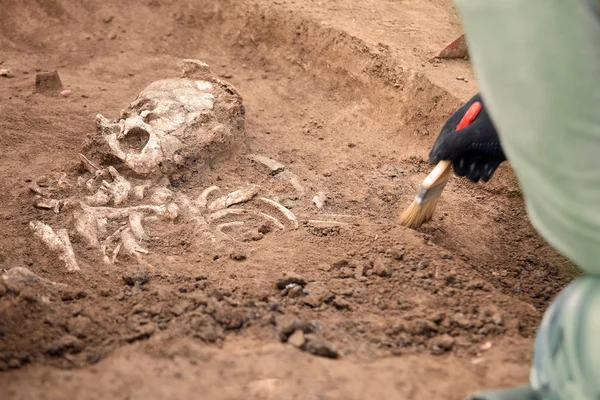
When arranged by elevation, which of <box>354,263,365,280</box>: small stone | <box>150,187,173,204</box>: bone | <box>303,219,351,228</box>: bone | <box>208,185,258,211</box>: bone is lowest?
<box>208,185,258,211</box>: bone

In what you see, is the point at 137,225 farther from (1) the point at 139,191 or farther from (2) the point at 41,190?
(2) the point at 41,190

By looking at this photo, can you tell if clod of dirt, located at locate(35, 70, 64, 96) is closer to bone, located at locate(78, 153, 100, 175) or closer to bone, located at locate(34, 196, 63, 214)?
bone, located at locate(78, 153, 100, 175)

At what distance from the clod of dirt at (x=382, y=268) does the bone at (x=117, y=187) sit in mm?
1585

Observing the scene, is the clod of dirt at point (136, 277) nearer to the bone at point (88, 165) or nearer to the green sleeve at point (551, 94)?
the bone at point (88, 165)

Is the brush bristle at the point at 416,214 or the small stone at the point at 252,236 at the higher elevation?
the brush bristle at the point at 416,214

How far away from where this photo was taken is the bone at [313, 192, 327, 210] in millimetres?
4038

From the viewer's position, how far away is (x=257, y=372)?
7.59 feet

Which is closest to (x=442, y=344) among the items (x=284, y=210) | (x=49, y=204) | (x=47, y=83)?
(x=284, y=210)

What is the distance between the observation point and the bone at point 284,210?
3774 millimetres

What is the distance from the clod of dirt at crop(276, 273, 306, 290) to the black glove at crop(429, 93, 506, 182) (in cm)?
94

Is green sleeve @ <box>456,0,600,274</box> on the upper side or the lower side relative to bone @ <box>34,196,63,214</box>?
upper

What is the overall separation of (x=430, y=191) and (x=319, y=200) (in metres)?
0.85

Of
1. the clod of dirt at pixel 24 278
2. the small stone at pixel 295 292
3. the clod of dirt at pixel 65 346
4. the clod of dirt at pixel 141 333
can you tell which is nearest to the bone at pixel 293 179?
the small stone at pixel 295 292

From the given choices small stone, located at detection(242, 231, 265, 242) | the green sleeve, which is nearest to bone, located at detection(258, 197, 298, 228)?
small stone, located at detection(242, 231, 265, 242)
